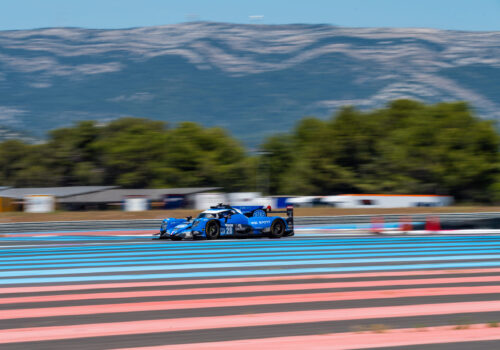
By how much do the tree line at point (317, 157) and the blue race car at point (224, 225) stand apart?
44.7m

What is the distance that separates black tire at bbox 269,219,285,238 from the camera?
19.4 meters

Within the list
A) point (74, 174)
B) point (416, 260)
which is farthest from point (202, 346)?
point (74, 174)

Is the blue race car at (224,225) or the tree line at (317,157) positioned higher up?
the tree line at (317,157)

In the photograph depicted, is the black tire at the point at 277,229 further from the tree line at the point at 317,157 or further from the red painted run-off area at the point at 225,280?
the tree line at the point at 317,157

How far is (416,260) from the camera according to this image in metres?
13.1

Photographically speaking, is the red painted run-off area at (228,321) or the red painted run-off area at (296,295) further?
the red painted run-off area at (296,295)

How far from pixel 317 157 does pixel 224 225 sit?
177ft

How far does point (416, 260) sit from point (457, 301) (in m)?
4.95

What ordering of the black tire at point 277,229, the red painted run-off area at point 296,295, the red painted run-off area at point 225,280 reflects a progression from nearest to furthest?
the red painted run-off area at point 296,295 → the red painted run-off area at point 225,280 → the black tire at point 277,229

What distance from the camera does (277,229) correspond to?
64.2 ft

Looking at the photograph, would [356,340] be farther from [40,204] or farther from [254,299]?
[40,204]

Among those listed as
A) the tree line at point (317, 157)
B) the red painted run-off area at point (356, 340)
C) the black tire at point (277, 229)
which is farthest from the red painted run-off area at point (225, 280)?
the tree line at point (317, 157)

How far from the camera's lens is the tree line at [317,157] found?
6256 cm

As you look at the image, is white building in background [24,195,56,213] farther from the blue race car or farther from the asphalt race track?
the asphalt race track
